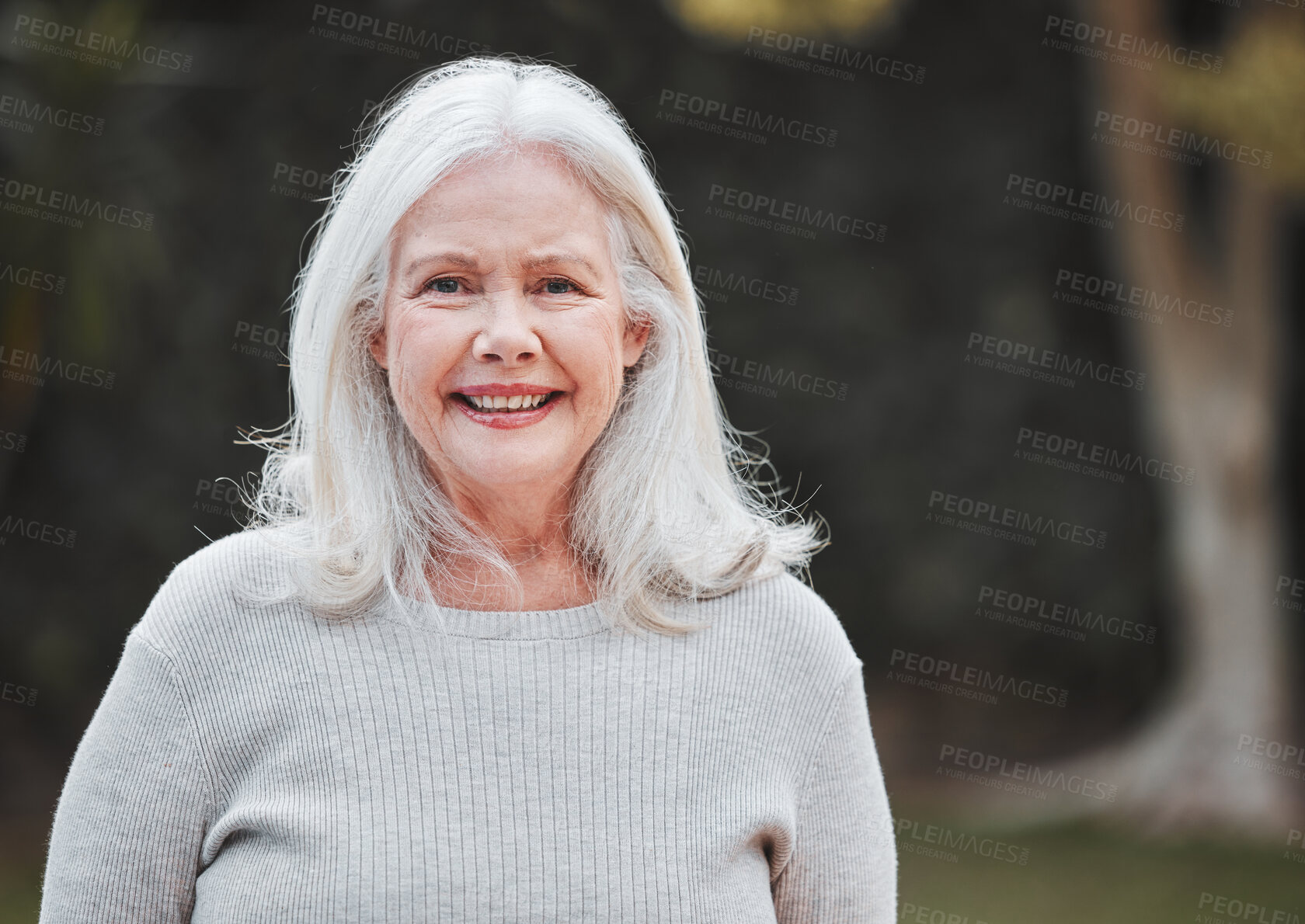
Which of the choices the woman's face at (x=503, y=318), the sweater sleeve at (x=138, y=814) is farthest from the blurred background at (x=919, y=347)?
the sweater sleeve at (x=138, y=814)

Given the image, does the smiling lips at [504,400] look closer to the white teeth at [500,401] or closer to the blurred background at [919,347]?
the white teeth at [500,401]

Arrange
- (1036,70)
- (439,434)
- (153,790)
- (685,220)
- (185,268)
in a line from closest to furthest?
(153,790) < (439,434) < (185,268) < (685,220) < (1036,70)

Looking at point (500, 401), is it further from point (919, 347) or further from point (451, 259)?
point (919, 347)

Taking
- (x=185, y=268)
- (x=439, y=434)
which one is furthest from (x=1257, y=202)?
(x=439, y=434)

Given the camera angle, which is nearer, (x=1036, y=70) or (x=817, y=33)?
(x=817, y=33)

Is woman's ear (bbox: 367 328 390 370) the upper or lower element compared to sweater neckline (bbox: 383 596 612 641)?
upper

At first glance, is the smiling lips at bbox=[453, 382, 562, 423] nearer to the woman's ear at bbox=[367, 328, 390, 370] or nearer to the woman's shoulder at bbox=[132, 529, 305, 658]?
the woman's ear at bbox=[367, 328, 390, 370]

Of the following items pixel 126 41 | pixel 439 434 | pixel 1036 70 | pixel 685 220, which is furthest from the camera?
pixel 1036 70

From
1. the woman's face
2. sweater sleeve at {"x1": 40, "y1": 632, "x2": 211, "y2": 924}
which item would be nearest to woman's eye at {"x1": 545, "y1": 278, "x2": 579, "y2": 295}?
the woman's face

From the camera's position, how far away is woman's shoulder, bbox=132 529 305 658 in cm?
172

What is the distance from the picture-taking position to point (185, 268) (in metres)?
5.93

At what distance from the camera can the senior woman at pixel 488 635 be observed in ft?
5.48

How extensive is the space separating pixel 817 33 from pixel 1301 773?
399 cm

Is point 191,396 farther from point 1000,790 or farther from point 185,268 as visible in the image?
point 1000,790
